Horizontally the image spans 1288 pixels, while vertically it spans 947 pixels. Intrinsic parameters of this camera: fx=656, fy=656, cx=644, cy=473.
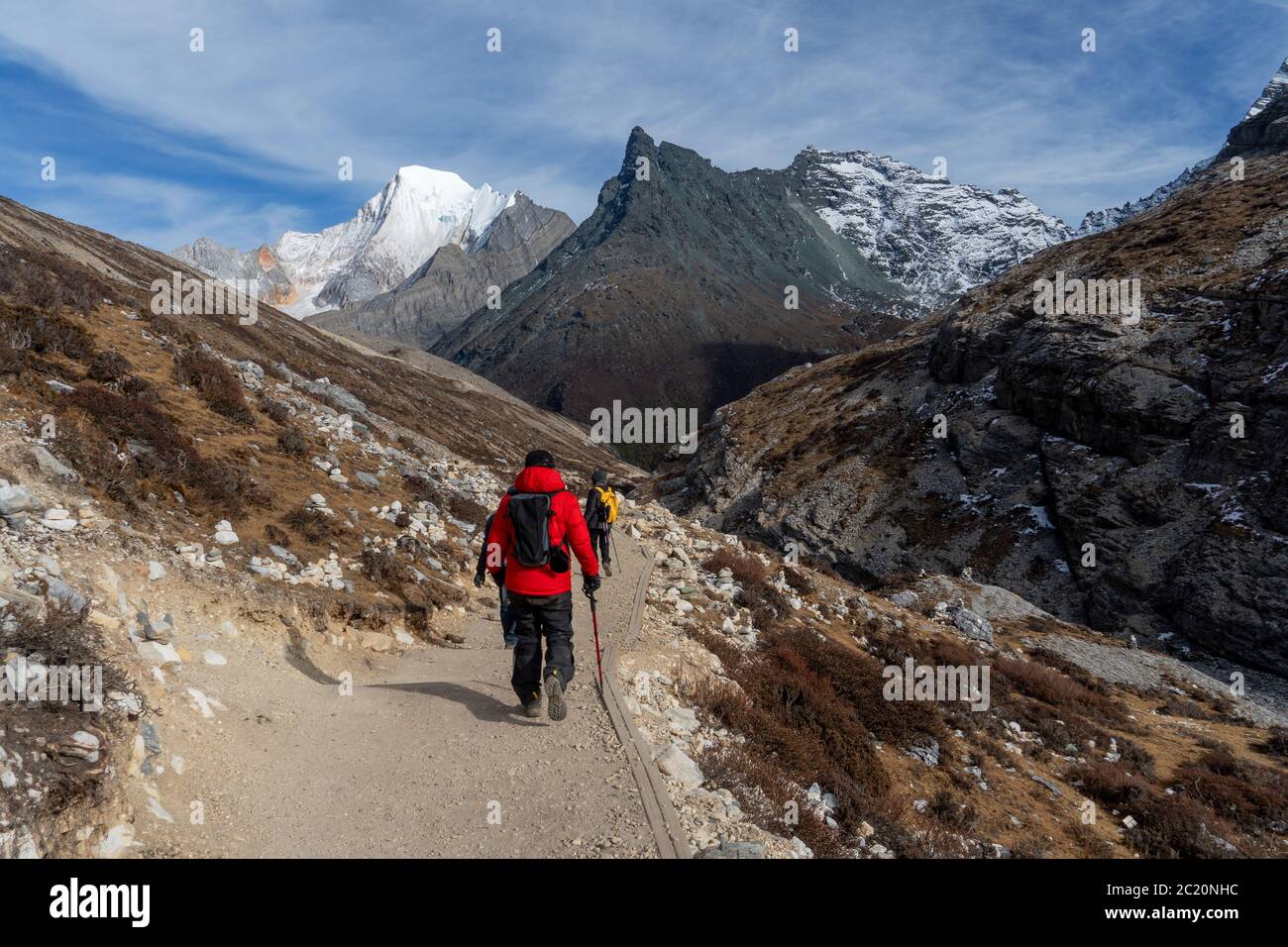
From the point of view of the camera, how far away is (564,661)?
26.9 feet

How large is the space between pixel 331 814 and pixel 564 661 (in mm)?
2894

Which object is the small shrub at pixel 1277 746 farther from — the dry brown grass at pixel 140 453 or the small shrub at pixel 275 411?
the small shrub at pixel 275 411

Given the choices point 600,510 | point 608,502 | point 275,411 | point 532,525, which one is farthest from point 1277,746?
point 275,411

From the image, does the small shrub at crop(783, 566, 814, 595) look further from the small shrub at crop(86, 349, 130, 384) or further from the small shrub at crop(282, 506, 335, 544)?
the small shrub at crop(86, 349, 130, 384)

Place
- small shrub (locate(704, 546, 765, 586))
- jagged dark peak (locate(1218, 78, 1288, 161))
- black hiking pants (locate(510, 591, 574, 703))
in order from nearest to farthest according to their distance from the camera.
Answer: black hiking pants (locate(510, 591, 574, 703)) → small shrub (locate(704, 546, 765, 586)) → jagged dark peak (locate(1218, 78, 1288, 161))

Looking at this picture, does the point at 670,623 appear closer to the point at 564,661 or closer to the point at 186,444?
the point at 564,661

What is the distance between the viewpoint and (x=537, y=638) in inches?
322

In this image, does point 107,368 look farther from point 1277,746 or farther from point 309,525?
point 1277,746

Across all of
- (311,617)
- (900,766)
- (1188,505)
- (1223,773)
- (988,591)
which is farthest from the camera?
(1188,505)

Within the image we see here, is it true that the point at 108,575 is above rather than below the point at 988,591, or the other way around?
above

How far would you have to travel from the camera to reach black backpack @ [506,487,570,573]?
7.68 m

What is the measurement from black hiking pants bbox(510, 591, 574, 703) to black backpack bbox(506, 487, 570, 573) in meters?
0.59

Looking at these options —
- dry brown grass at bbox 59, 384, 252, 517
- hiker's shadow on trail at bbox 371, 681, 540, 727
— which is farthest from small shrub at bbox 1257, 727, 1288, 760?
dry brown grass at bbox 59, 384, 252, 517
